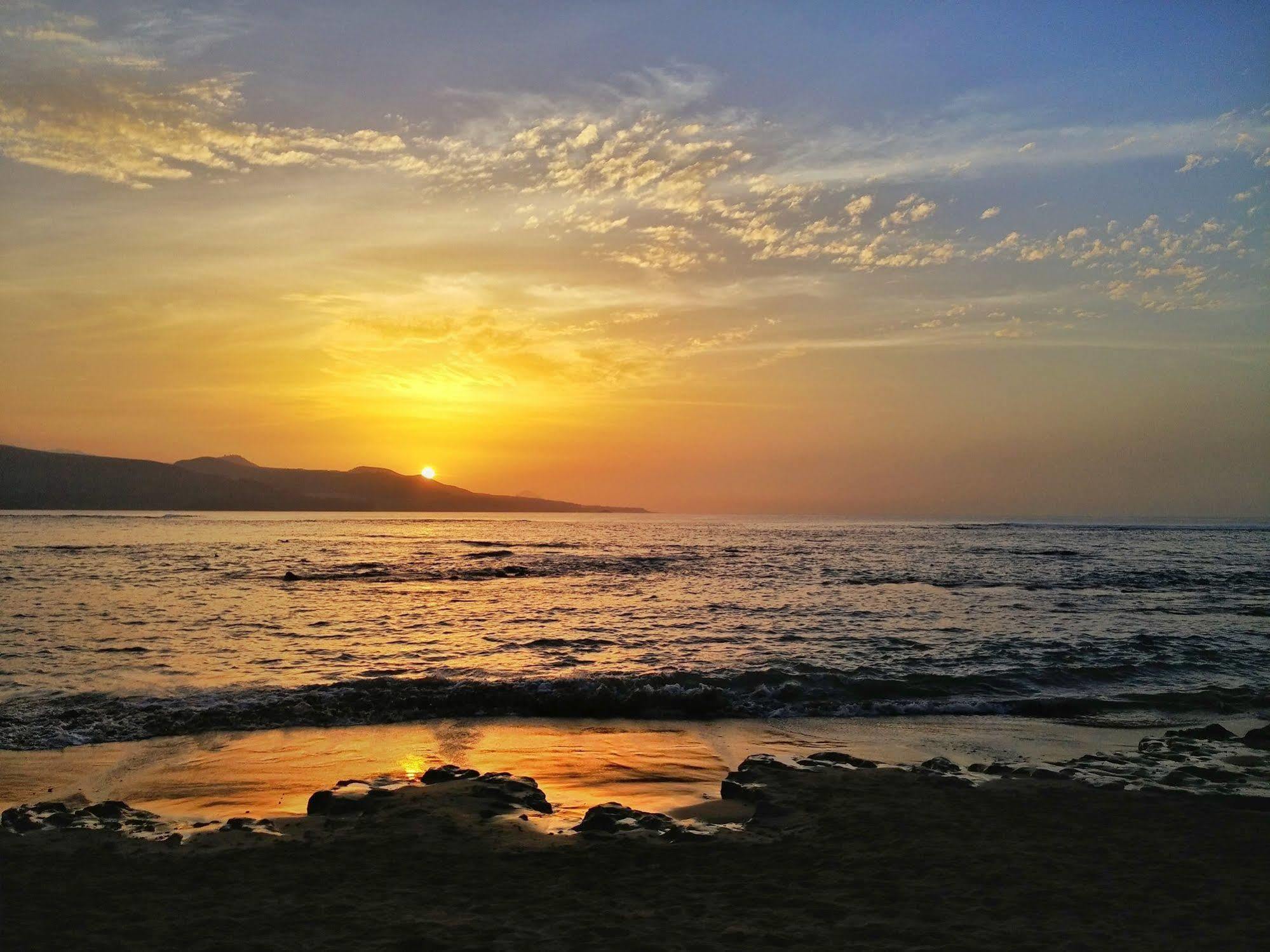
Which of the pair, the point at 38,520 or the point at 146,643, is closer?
the point at 146,643

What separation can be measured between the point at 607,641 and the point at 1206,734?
485 inches

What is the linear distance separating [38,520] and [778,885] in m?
119

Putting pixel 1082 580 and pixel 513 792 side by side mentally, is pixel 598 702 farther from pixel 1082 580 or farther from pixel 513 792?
pixel 1082 580

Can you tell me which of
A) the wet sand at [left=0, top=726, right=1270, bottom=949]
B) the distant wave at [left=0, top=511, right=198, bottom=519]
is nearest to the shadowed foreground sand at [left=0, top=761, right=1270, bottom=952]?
the wet sand at [left=0, top=726, right=1270, bottom=949]

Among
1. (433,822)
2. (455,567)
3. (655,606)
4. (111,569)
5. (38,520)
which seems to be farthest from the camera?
(38,520)

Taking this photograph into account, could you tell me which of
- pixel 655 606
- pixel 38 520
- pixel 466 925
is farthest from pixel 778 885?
pixel 38 520

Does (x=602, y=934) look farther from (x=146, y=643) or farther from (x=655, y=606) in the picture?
(x=655, y=606)

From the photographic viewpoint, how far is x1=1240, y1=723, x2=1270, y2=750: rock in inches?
408

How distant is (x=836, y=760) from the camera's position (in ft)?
32.1

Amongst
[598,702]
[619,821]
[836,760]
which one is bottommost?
[598,702]

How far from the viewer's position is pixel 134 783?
920cm

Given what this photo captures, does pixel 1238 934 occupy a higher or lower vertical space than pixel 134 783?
higher

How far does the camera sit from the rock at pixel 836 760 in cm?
955

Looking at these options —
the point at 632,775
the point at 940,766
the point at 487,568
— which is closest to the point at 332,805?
the point at 632,775
